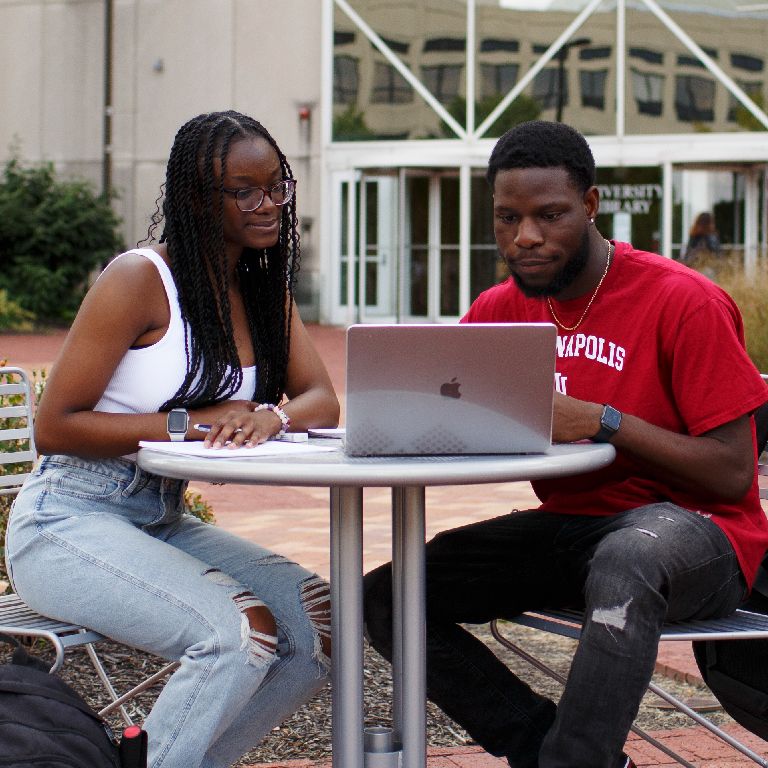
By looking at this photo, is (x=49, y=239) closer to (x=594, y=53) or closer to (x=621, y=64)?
(x=594, y=53)

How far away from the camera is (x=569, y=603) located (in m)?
2.57

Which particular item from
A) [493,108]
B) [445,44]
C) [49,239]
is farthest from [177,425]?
[49,239]

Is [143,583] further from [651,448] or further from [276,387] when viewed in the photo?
[651,448]

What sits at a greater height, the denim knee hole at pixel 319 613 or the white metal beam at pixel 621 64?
the white metal beam at pixel 621 64

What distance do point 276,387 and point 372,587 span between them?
1.80 ft

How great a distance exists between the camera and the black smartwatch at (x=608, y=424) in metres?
2.26

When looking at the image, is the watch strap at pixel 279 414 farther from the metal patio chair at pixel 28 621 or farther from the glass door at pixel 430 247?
the glass door at pixel 430 247

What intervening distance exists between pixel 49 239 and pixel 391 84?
20.4ft

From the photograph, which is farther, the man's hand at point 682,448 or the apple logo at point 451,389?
the man's hand at point 682,448

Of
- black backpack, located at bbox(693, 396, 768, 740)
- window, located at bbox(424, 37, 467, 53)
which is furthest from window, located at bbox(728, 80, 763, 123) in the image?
black backpack, located at bbox(693, 396, 768, 740)

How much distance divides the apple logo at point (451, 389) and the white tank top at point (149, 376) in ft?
2.43

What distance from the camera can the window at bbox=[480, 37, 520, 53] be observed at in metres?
17.9

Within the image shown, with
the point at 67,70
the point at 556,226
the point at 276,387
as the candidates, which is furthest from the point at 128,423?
the point at 67,70

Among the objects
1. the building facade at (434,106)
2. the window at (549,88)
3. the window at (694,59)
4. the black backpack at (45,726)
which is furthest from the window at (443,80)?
the black backpack at (45,726)
